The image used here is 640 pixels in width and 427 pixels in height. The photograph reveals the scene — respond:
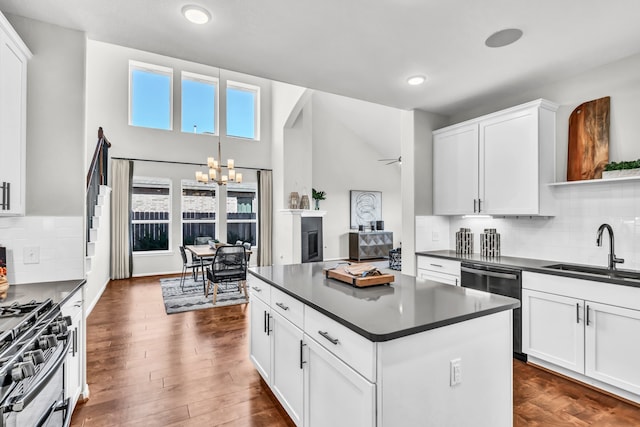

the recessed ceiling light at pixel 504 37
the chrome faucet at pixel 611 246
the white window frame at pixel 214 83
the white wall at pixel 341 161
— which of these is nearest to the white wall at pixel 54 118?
the recessed ceiling light at pixel 504 37

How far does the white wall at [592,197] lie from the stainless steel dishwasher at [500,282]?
608 mm

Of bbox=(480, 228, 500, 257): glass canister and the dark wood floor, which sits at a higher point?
bbox=(480, 228, 500, 257): glass canister

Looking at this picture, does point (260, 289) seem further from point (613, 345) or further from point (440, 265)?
point (613, 345)

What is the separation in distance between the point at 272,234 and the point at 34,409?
693 cm

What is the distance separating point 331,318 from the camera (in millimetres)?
1541

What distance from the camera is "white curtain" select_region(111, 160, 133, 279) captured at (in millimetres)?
6684

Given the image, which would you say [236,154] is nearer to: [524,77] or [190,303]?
[190,303]

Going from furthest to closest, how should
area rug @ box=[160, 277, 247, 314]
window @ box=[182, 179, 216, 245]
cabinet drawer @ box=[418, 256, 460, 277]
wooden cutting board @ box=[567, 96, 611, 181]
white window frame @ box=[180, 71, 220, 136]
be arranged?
white window frame @ box=[180, 71, 220, 136], window @ box=[182, 179, 216, 245], area rug @ box=[160, 277, 247, 314], cabinet drawer @ box=[418, 256, 460, 277], wooden cutting board @ box=[567, 96, 611, 181]

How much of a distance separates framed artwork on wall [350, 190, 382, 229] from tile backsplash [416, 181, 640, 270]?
6009 millimetres

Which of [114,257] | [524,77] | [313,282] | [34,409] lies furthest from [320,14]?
[114,257]

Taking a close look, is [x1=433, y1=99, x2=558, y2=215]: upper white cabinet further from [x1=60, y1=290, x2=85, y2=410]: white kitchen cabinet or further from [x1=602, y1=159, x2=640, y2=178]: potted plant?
[x1=60, y1=290, x2=85, y2=410]: white kitchen cabinet

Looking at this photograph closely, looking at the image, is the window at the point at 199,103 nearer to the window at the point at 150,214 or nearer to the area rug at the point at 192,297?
the window at the point at 150,214

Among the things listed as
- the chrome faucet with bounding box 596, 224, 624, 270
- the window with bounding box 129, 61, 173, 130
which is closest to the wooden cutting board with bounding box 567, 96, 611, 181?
the chrome faucet with bounding box 596, 224, 624, 270

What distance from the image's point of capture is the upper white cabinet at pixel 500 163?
3025mm
